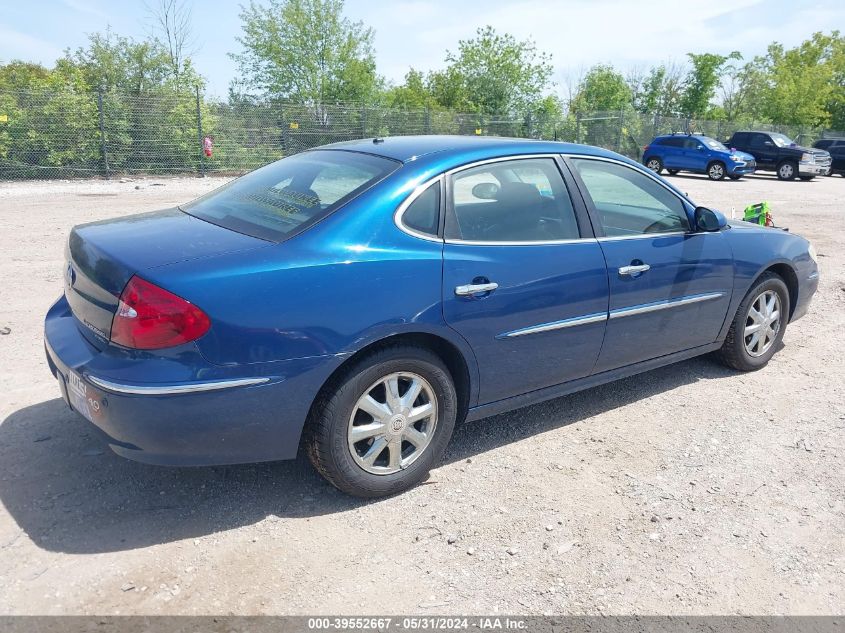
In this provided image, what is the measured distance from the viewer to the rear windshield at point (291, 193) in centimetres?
314

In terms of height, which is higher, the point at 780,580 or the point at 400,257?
the point at 400,257

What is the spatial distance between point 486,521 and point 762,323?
2.99 meters

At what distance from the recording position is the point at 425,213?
325 centimetres

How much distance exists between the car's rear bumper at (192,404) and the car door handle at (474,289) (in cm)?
75

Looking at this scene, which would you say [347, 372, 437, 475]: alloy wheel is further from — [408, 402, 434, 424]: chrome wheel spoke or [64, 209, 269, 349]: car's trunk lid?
[64, 209, 269, 349]: car's trunk lid

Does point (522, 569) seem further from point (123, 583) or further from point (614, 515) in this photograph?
point (123, 583)

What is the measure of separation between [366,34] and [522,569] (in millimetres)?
35872

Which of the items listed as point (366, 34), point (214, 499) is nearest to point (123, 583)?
point (214, 499)

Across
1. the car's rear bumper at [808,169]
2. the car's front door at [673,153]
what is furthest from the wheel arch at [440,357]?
the car's rear bumper at [808,169]

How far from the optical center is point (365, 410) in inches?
120

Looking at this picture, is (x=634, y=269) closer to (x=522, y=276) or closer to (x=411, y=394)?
(x=522, y=276)

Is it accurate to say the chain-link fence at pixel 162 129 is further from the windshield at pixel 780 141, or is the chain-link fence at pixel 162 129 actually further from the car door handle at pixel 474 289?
the car door handle at pixel 474 289

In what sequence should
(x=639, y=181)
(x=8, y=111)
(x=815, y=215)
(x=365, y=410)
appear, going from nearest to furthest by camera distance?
(x=365, y=410) → (x=639, y=181) → (x=815, y=215) → (x=8, y=111)

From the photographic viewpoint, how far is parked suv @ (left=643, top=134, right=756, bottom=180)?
25141mm
